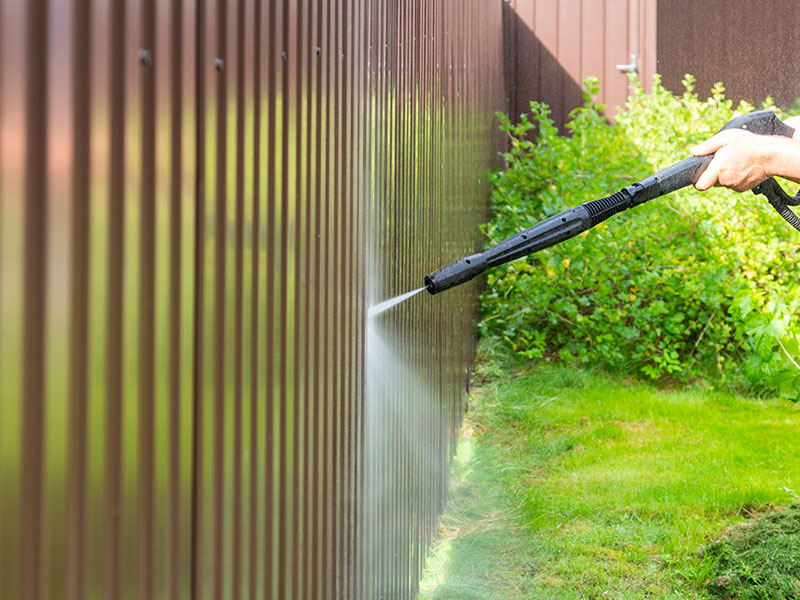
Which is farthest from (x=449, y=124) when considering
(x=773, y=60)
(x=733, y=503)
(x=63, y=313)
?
(x=773, y=60)

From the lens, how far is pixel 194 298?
1.24 meters

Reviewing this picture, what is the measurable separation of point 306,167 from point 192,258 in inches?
25.1

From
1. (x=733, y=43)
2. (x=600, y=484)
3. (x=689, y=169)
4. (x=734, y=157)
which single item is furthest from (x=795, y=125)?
(x=733, y=43)

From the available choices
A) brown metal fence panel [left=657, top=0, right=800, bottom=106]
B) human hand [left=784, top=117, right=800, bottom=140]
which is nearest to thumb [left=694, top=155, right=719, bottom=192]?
human hand [left=784, top=117, right=800, bottom=140]

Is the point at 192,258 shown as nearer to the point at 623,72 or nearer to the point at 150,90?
the point at 150,90

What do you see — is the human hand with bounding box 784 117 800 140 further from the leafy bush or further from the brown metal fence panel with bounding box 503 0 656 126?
the brown metal fence panel with bounding box 503 0 656 126

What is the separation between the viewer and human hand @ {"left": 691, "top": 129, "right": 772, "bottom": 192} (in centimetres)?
314

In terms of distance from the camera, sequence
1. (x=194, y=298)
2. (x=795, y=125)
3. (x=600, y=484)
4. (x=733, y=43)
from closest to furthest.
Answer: (x=194, y=298) < (x=795, y=125) < (x=600, y=484) < (x=733, y=43)

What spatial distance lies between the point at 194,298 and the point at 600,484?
13.0 ft

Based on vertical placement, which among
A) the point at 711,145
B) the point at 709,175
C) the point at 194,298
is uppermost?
the point at 711,145

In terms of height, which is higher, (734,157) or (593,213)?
(734,157)

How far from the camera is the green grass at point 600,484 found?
377 centimetres

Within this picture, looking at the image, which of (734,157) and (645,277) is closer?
(734,157)

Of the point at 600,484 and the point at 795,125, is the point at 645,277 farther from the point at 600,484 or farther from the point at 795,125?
the point at 795,125
